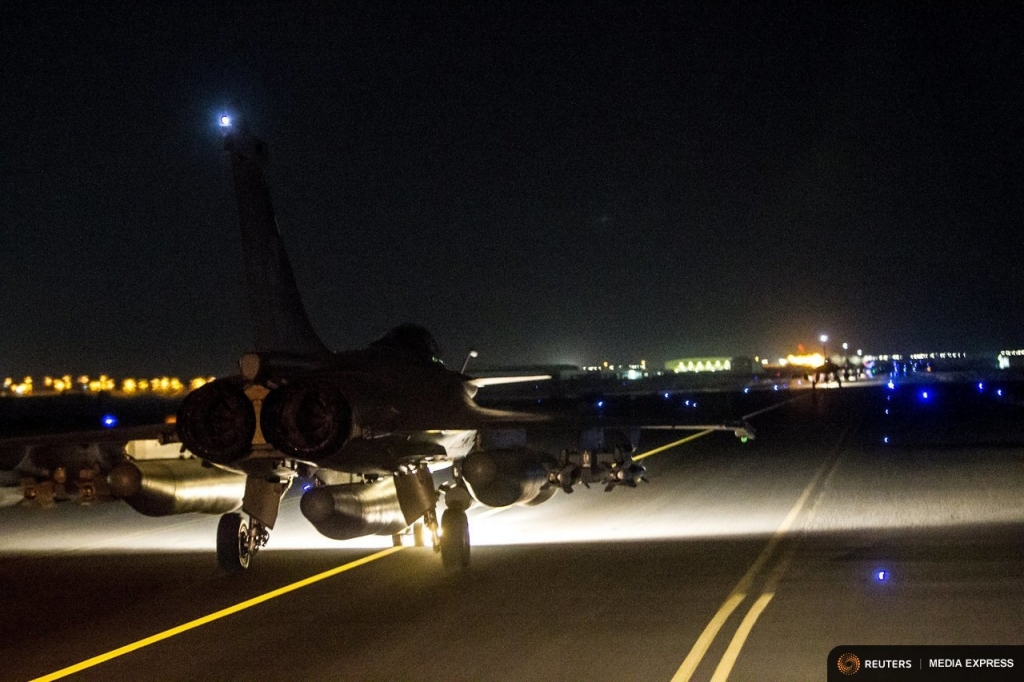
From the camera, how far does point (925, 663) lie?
28.3 ft

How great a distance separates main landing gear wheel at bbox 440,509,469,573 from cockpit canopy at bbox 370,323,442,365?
348 cm

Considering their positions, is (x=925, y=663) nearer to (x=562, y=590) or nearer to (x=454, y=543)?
(x=562, y=590)

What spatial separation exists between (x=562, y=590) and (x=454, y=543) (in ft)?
6.60

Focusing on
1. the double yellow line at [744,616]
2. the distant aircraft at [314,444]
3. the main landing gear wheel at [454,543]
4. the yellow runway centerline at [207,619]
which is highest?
the distant aircraft at [314,444]

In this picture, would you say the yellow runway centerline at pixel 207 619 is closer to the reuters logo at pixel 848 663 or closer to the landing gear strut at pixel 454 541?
the landing gear strut at pixel 454 541

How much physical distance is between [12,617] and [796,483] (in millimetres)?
16745

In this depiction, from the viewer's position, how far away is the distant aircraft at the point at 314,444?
13812mm

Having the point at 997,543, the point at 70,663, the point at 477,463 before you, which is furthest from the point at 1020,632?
the point at 70,663

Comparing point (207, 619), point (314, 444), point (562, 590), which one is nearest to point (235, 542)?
point (314, 444)

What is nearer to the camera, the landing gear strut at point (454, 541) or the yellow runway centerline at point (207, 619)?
the yellow runway centerline at point (207, 619)

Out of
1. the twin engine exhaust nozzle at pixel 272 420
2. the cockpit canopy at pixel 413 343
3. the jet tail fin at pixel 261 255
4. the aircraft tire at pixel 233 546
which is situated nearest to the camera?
the twin engine exhaust nozzle at pixel 272 420

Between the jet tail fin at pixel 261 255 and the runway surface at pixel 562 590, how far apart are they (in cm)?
289

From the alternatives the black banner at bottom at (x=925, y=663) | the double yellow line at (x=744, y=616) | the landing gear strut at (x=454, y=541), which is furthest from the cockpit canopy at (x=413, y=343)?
the black banner at bottom at (x=925, y=663)

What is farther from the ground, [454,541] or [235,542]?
[235,542]
